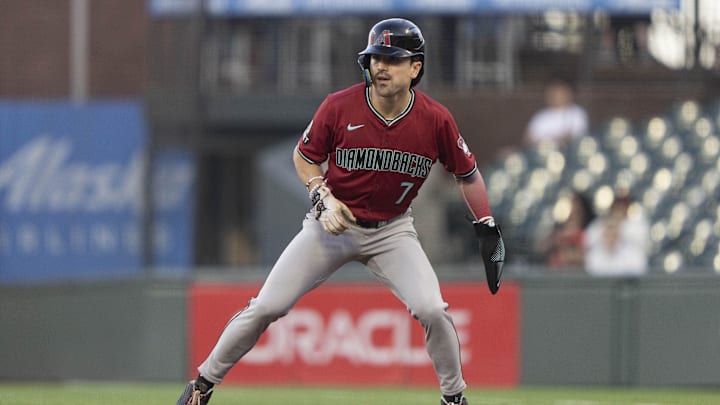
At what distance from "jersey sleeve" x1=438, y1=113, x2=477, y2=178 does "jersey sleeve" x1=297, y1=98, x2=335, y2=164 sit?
51cm

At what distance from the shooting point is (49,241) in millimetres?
14125

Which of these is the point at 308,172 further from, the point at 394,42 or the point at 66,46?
the point at 66,46

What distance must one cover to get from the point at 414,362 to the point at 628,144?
3.59 metres

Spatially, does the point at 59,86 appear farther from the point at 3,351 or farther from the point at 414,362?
the point at 414,362

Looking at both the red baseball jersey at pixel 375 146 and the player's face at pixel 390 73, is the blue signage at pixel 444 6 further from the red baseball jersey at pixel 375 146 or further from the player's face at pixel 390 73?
the player's face at pixel 390 73

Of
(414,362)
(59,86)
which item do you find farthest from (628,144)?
(59,86)

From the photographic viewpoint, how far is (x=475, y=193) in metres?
6.30

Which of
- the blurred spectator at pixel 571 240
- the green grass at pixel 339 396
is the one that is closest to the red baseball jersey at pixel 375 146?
the green grass at pixel 339 396

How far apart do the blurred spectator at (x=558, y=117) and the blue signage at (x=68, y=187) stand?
386cm

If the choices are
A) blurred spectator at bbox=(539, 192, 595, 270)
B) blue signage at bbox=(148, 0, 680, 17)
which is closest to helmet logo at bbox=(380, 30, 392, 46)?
blurred spectator at bbox=(539, 192, 595, 270)

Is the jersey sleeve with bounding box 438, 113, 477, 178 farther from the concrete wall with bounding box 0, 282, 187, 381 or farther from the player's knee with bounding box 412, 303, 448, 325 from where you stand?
the concrete wall with bounding box 0, 282, 187, 381

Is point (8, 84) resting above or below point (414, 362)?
above

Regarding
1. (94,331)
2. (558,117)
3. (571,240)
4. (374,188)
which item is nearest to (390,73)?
(374,188)

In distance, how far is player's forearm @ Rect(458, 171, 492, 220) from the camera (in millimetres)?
6289
